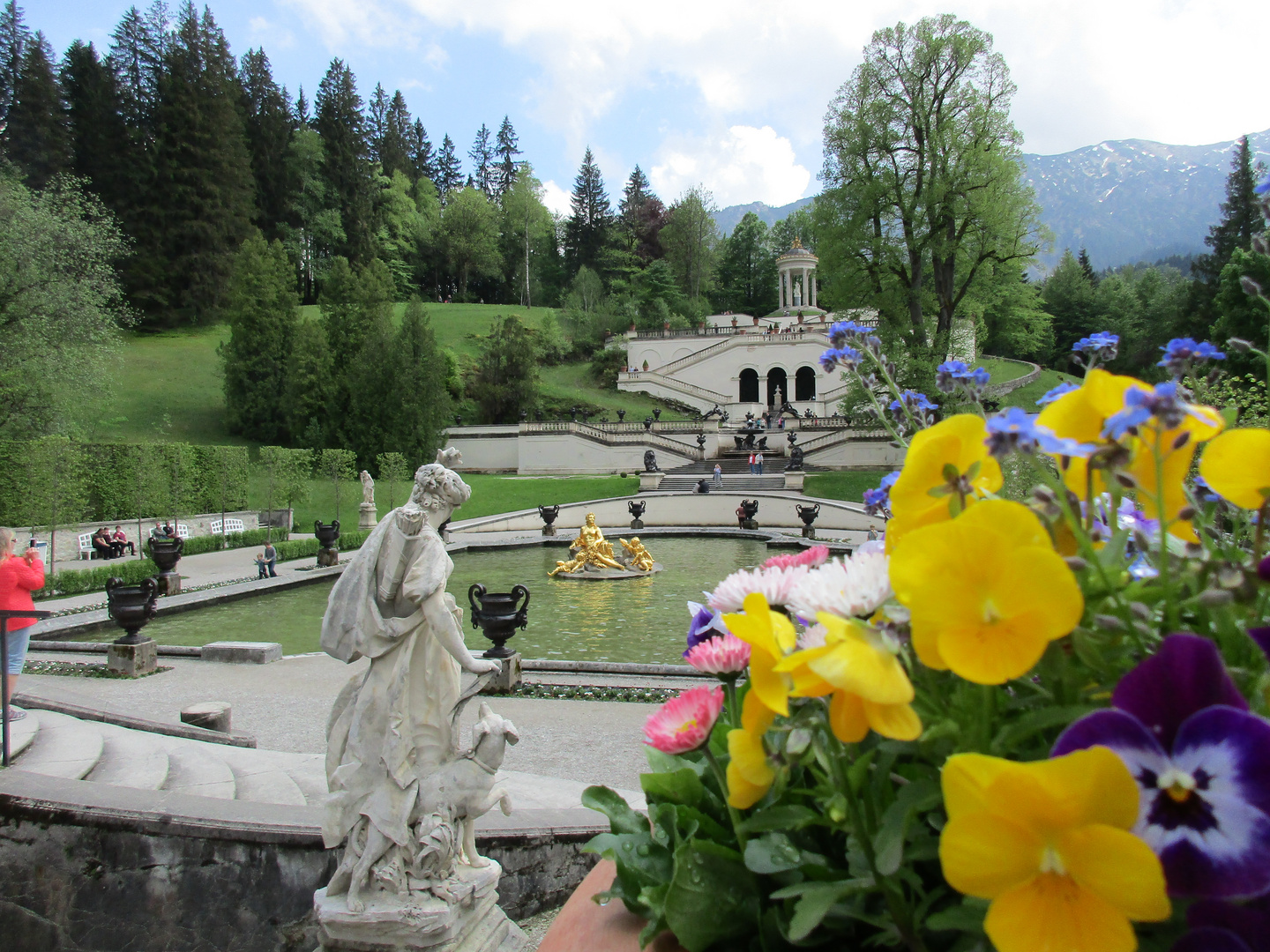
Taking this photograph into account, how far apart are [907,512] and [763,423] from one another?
47482mm

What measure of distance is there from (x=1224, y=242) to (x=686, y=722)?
61596 mm

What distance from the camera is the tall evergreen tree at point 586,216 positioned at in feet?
297

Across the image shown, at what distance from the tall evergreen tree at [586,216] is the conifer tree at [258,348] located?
4709 centimetres

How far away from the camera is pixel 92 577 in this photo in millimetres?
17344

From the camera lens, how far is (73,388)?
27.2m

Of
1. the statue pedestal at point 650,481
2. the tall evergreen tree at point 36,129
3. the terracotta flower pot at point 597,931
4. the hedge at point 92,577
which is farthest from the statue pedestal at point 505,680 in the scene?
the tall evergreen tree at point 36,129

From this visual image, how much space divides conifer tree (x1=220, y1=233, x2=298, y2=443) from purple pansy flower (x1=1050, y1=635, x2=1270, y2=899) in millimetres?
47947

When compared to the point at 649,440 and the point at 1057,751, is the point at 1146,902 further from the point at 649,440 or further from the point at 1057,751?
the point at 649,440

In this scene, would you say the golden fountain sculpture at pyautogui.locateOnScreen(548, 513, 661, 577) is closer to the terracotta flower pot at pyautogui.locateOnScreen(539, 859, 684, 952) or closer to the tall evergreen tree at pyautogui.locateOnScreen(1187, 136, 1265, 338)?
the terracotta flower pot at pyautogui.locateOnScreen(539, 859, 684, 952)

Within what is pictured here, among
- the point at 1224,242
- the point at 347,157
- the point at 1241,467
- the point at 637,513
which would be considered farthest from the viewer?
the point at 347,157

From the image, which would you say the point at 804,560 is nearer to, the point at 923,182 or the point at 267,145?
the point at 923,182

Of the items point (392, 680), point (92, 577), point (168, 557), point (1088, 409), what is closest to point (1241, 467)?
point (1088, 409)

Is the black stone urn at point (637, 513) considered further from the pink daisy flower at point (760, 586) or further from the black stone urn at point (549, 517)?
the pink daisy flower at point (760, 586)

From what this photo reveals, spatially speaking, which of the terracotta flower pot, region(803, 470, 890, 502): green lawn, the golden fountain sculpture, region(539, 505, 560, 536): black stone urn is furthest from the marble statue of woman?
region(803, 470, 890, 502): green lawn
